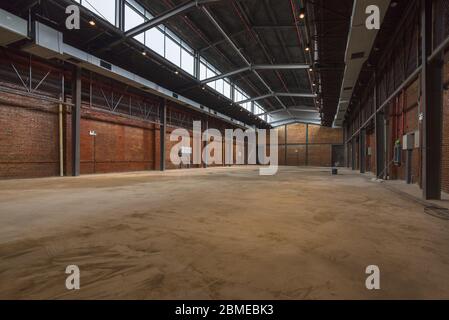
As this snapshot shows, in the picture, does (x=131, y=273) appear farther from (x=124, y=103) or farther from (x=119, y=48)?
(x=124, y=103)

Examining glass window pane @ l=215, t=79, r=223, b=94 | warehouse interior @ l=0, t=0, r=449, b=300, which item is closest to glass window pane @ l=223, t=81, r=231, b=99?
warehouse interior @ l=0, t=0, r=449, b=300

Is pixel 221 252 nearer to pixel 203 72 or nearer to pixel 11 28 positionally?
pixel 11 28

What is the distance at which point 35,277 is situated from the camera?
214 centimetres

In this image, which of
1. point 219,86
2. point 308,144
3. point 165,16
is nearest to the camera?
point 165,16

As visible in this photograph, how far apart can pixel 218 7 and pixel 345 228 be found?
42.4ft

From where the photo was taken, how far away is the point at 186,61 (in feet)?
55.0

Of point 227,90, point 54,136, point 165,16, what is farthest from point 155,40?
point 227,90

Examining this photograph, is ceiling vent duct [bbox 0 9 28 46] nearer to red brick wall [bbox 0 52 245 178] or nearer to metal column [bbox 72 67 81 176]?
red brick wall [bbox 0 52 245 178]

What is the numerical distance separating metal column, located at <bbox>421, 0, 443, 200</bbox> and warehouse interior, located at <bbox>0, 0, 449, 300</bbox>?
3cm

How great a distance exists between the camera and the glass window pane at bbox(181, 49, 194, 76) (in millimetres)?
16375

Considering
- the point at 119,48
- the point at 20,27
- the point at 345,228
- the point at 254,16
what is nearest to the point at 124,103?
the point at 119,48

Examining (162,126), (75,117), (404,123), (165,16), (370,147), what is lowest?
(370,147)

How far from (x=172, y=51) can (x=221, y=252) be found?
15.2 meters
